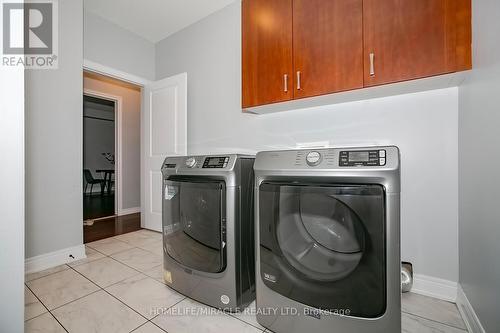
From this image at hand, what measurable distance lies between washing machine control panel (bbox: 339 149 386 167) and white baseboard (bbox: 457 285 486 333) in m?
0.95

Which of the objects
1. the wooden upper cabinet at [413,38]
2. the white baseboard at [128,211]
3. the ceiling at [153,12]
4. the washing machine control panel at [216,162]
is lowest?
the white baseboard at [128,211]

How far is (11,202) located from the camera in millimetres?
999

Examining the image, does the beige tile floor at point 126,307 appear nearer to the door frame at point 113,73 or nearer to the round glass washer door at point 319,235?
the round glass washer door at point 319,235

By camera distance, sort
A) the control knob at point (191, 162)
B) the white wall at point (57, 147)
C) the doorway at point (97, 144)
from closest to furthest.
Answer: the control knob at point (191, 162), the white wall at point (57, 147), the doorway at point (97, 144)

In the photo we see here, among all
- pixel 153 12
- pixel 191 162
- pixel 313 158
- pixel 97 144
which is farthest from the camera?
pixel 97 144

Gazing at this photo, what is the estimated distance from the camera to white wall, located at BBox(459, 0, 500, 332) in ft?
3.14

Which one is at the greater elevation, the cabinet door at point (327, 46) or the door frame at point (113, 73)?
the door frame at point (113, 73)

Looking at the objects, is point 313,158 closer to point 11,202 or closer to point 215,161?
point 215,161

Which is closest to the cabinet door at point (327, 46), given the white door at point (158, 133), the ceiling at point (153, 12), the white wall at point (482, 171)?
the white wall at point (482, 171)

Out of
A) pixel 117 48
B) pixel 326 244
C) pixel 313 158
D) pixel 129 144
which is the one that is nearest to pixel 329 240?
pixel 326 244

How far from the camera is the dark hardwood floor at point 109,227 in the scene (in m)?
2.83

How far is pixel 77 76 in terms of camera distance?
220 centimetres

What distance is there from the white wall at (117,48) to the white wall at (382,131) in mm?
948

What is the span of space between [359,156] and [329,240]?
1.29ft
